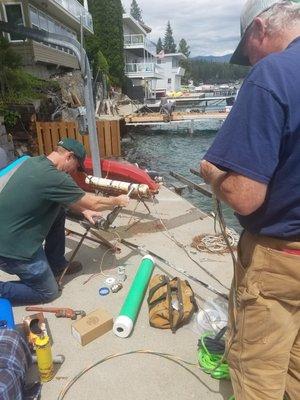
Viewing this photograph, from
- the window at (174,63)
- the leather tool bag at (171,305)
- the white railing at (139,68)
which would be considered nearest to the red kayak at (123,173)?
the leather tool bag at (171,305)

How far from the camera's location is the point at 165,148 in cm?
2142

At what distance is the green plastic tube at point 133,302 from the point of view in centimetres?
301

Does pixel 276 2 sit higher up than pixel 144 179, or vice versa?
pixel 276 2

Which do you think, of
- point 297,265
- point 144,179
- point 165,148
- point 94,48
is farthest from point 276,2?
point 94,48

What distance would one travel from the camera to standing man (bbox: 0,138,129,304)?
3.11m

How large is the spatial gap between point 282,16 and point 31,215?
2.58m

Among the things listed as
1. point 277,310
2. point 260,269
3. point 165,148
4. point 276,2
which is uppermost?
point 276,2

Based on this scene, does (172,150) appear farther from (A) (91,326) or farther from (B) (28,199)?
(A) (91,326)

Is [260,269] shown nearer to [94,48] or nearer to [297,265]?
[297,265]

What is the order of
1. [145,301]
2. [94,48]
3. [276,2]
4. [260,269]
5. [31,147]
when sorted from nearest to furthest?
[276,2] → [260,269] → [145,301] → [31,147] → [94,48]

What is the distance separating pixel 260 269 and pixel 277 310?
21 centimetres

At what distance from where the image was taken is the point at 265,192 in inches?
56.8

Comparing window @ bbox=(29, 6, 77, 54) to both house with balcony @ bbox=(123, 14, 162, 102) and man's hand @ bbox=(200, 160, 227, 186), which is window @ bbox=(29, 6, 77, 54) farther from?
house with balcony @ bbox=(123, 14, 162, 102)

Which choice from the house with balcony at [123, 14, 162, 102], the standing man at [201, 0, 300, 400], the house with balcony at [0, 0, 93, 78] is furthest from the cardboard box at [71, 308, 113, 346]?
the house with balcony at [123, 14, 162, 102]
